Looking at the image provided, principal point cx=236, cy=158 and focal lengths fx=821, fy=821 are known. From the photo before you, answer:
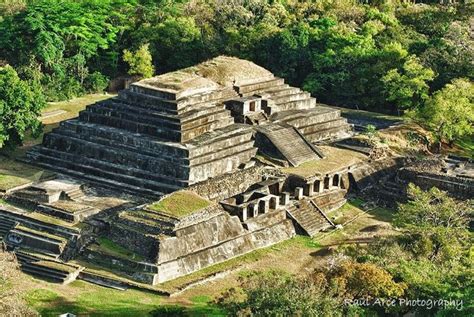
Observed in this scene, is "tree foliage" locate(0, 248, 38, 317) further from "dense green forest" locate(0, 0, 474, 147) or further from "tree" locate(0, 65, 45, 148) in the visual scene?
"dense green forest" locate(0, 0, 474, 147)

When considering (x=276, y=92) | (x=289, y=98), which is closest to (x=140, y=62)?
(x=276, y=92)

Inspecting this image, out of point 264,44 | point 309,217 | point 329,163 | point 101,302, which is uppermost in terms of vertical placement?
point 264,44

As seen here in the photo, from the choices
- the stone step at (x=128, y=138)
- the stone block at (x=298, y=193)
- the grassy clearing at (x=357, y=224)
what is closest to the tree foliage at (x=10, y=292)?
the stone step at (x=128, y=138)

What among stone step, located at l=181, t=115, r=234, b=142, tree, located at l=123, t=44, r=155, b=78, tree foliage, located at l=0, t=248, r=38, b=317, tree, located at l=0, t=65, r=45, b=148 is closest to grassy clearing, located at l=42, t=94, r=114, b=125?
tree, located at l=123, t=44, r=155, b=78

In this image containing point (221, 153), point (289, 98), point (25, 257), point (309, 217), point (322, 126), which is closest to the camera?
point (25, 257)

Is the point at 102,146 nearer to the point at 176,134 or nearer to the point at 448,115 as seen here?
the point at 176,134

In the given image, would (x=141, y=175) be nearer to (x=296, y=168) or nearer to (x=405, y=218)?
(x=296, y=168)
